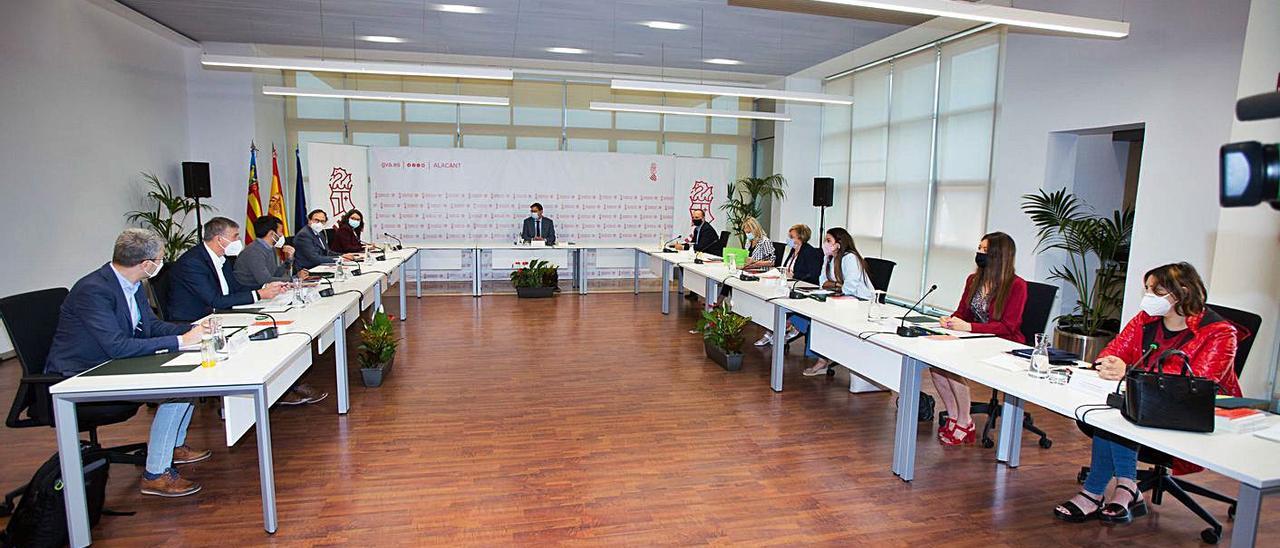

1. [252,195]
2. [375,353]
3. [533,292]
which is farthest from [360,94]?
[375,353]

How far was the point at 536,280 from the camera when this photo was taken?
30.0 ft

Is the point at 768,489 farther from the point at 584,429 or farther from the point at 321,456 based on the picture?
the point at 321,456

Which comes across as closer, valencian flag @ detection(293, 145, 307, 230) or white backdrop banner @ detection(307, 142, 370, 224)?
white backdrop banner @ detection(307, 142, 370, 224)

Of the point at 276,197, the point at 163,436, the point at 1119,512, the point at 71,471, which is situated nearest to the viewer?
the point at 71,471

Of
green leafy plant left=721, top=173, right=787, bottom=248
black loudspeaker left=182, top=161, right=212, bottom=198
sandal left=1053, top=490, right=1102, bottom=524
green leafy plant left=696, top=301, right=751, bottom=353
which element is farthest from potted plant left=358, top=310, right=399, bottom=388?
green leafy plant left=721, top=173, right=787, bottom=248

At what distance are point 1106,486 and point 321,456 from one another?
162 inches

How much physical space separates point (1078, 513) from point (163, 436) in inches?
174

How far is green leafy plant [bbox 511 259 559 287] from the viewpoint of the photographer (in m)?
9.17

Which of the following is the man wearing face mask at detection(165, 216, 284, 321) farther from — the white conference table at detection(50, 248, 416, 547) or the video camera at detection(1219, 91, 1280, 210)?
the video camera at detection(1219, 91, 1280, 210)

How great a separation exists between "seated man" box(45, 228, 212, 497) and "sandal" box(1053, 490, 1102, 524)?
4239 millimetres

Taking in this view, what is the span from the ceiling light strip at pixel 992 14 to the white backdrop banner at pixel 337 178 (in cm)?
779

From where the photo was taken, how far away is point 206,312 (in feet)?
13.6

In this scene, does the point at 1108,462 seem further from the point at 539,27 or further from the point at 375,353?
the point at 539,27

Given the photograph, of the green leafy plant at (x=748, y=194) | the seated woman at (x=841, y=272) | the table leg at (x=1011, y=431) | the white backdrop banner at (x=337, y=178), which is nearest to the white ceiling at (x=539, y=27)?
the white backdrop banner at (x=337, y=178)
